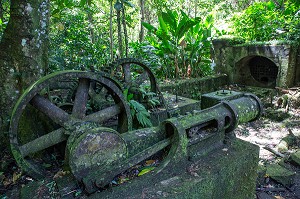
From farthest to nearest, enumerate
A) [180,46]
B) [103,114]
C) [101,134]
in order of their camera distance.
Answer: [180,46], [103,114], [101,134]

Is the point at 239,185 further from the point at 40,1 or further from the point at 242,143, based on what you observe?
the point at 40,1

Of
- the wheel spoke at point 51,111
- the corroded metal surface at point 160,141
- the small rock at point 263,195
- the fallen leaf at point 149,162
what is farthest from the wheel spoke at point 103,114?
the small rock at point 263,195

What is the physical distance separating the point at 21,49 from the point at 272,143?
14.7 feet

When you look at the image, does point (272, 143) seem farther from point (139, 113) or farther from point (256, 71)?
point (256, 71)

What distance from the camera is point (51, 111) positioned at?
2129 mm

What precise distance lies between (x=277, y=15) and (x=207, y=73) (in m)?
3.01

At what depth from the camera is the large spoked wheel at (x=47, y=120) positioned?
1989mm


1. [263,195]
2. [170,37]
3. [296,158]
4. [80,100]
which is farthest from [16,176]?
[170,37]

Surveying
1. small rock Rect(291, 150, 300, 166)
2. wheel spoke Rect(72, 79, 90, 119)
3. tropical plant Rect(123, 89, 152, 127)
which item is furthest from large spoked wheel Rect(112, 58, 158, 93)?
small rock Rect(291, 150, 300, 166)

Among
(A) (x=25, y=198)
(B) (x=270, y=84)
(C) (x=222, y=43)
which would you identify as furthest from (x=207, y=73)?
(A) (x=25, y=198)

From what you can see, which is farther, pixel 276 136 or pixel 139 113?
pixel 276 136

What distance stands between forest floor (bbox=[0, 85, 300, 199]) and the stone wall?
0.38 meters

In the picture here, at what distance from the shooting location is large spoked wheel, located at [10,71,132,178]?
6.53ft

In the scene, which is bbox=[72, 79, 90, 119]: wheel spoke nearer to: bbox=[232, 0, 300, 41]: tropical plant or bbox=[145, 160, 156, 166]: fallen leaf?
bbox=[145, 160, 156, 166]: fallen leaf
